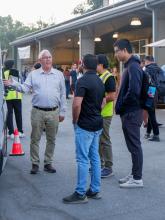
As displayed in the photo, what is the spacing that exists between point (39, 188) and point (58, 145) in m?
3.56

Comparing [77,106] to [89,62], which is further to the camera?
[89,62]

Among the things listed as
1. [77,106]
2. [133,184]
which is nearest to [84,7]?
[133,184]

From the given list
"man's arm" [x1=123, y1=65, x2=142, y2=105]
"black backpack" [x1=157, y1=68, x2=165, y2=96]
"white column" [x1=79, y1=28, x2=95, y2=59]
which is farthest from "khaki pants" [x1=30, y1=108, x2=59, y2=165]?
"white column" [x1=79, y1=28, x2=95, y2=59]

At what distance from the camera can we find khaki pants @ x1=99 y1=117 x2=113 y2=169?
23.7ft

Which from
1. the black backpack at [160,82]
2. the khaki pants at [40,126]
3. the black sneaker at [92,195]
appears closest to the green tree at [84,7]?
the black backpack at [160,82]

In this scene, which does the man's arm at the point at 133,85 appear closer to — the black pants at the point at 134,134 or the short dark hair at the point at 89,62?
the black pants at the point at 134,134

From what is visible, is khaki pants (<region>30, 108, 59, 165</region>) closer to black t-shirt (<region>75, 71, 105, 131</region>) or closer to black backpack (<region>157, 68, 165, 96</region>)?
black t-shirt (<region>75, 71, 105, 131</region>)

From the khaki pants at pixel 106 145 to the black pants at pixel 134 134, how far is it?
1.93ft

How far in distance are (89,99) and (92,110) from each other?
0.14 meters

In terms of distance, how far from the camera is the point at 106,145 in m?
7.28

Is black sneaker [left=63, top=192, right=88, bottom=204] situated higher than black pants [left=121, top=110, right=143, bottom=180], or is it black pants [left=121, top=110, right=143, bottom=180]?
black pants [left=121, top=110, right=143, bottom=180]

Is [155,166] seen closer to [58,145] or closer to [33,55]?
[58,145]

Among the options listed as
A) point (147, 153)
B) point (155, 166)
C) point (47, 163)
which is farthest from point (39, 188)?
point (147, 153)

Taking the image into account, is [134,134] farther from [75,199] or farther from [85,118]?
[75,199]
